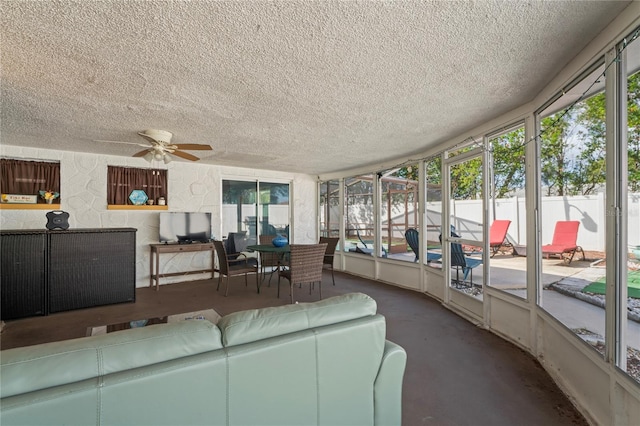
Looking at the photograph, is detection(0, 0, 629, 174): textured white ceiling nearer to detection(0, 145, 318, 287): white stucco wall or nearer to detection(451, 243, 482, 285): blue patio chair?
detection(0, 145, 318, 287): white stucco wall

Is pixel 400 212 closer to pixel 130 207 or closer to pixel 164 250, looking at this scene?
pixel 164 250

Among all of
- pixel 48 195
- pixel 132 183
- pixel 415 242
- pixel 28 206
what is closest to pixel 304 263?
pixel 415 242

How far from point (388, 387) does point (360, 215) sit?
4899 millimetres

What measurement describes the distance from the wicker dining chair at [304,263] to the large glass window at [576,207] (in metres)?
2.64

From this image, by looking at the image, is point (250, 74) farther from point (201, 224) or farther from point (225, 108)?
point (201, 224)

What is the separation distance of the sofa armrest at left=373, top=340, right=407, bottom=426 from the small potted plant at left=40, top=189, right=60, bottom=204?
210 inches

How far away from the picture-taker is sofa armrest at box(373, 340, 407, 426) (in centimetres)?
140

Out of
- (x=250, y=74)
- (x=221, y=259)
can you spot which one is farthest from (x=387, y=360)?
(x=221, y=259)

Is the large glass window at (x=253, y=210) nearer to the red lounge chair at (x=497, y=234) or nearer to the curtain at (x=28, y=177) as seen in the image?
the curtain at (x=28, y=177)

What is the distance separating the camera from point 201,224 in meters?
5.54

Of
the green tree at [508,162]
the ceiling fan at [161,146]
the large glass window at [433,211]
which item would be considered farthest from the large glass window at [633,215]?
the ceiling fan at [161,146]

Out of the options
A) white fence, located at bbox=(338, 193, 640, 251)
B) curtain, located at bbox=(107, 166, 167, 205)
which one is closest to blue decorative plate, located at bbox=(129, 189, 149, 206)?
curtain, located at bbox=(107, 166, 167, 205)

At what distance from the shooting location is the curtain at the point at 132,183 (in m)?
4.91

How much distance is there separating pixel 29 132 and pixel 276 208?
165 inches
